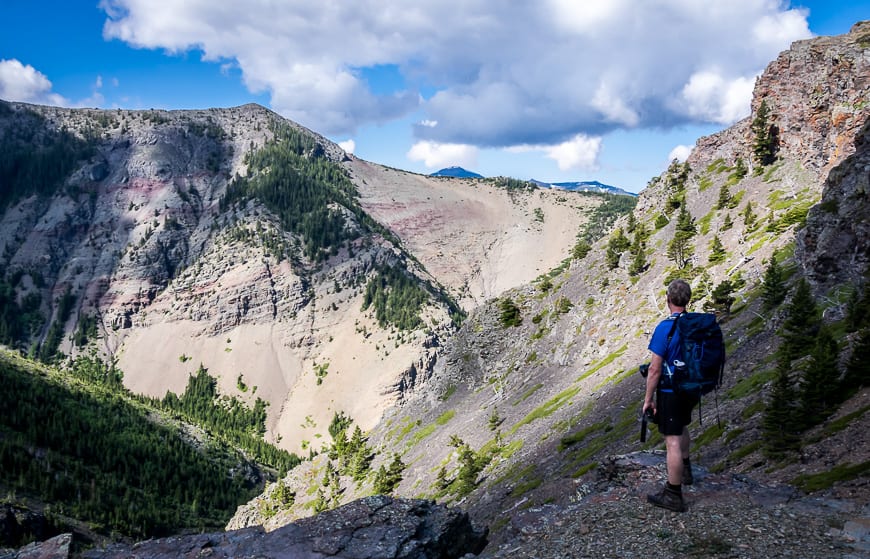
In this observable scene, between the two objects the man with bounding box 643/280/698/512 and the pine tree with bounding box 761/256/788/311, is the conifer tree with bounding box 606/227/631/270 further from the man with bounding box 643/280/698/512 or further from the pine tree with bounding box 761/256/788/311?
the man with bounding box 643/280/698/512

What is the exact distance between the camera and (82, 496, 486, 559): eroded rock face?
1659 cm

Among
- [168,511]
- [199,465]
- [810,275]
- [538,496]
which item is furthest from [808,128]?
[199,465]

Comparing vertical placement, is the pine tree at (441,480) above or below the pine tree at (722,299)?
below

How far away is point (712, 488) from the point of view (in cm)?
1362

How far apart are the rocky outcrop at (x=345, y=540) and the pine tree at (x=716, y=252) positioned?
52.5 meters

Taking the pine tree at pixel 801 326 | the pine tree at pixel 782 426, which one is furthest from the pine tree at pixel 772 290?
→ the pine tree at pixel 782 426

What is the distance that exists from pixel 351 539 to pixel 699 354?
41.4 ft

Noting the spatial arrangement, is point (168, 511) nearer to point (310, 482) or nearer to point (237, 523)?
point (237, 523)

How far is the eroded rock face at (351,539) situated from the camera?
1659cm

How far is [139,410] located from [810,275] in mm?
220803

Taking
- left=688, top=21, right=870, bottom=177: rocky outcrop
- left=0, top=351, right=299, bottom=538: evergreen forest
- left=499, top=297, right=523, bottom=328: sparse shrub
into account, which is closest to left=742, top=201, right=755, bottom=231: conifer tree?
left=688, top=21, right=870, bottom=177: rocky outcrop

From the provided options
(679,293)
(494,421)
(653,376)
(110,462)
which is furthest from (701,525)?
(110,462)

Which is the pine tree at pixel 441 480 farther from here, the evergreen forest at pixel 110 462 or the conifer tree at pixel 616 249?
the evergreen forest at pixel 110 462

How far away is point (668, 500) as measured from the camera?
12.8m
